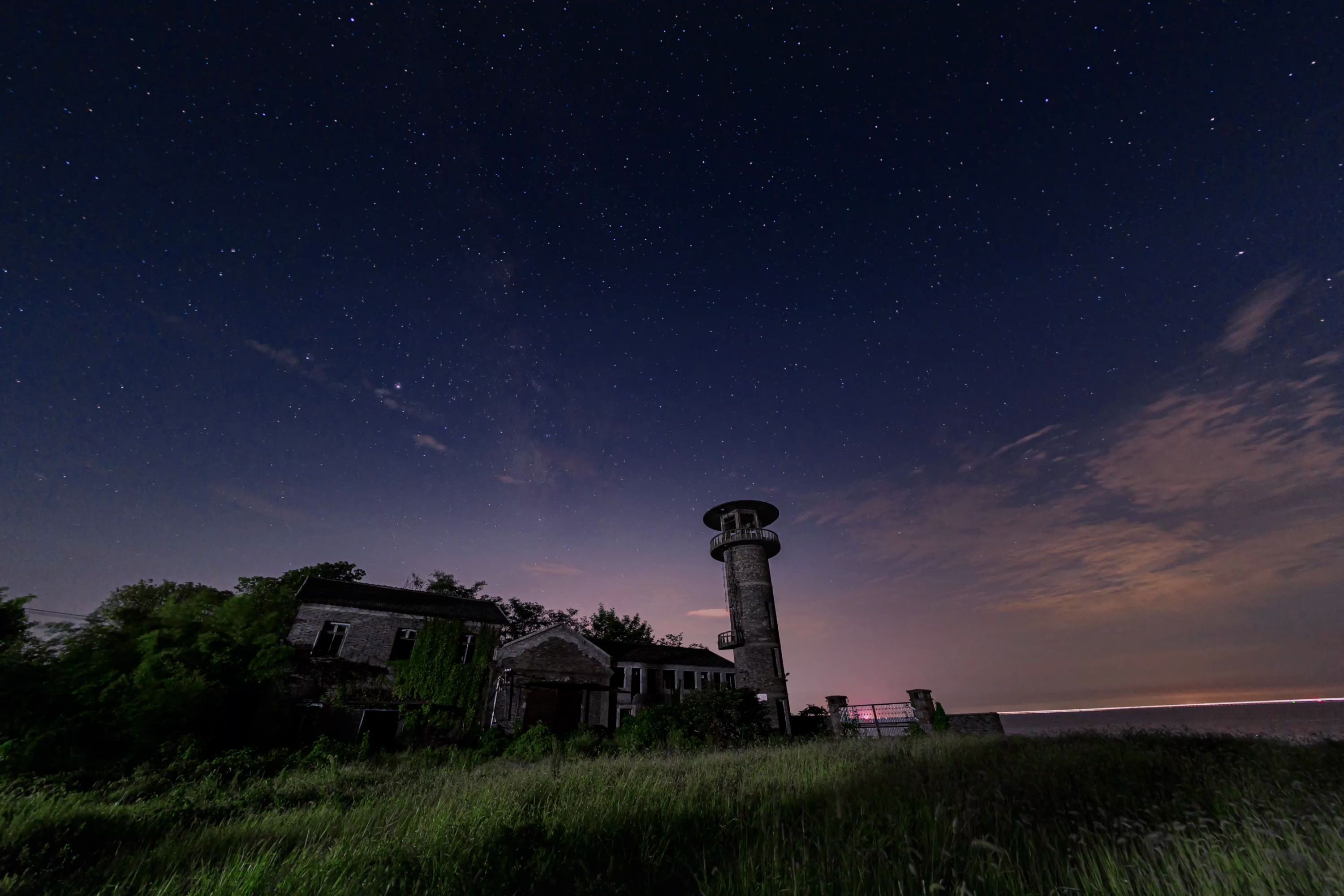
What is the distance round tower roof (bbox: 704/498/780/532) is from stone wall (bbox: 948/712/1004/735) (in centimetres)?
1412

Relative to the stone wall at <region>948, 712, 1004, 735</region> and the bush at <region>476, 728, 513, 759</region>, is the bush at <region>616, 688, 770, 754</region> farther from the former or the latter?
the stone wall at <region>948, 712, 1004, 735</region>

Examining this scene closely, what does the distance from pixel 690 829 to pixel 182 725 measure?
21.5 meters

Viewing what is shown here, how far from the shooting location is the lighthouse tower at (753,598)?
26.8 meters

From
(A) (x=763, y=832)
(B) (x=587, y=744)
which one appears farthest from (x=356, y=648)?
(A) (x=763, y=832)

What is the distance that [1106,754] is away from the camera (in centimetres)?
823

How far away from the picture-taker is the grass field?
329 centimetres

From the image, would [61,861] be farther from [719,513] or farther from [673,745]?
[719,513]

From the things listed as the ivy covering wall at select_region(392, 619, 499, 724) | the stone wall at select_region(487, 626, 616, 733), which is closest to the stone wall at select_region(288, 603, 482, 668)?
the ivy covering wall at select_region(392, 619, 499, 724)

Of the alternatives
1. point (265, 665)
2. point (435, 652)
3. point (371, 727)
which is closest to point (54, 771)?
point (265, 665)

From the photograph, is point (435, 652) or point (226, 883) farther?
point (435, 652)

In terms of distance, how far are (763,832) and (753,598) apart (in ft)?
83.4

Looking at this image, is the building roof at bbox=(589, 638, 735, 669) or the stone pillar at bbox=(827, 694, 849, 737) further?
the building roof at bbox=(589, 638, 735, 669)

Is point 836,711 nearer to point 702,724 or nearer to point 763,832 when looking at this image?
point 702,724

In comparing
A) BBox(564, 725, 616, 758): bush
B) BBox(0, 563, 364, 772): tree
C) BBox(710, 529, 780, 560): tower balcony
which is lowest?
BBox(564, 725, 616, 758): bush
